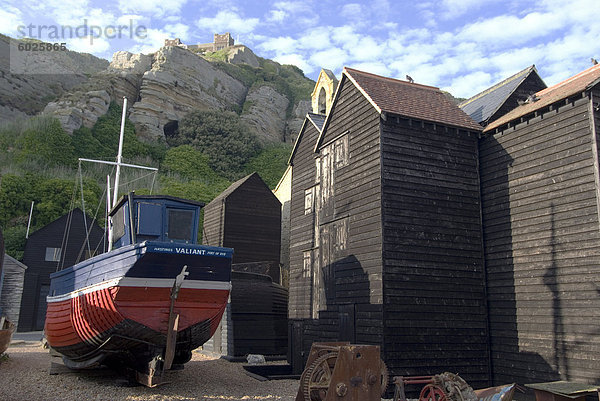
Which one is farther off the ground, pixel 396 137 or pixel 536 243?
pixel 396 137

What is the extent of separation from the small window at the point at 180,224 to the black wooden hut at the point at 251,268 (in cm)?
842

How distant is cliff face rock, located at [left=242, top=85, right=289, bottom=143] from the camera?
6538cm

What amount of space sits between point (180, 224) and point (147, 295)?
7.72ft

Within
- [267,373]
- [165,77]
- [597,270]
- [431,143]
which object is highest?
[165,77]

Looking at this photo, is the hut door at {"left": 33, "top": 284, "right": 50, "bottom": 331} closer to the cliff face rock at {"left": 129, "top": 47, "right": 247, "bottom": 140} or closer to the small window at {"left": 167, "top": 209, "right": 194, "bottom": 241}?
the cliff face rock at {"left": 129, "top": 47, "right": 247, "bottom": 140}

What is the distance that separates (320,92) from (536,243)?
16.9 meters

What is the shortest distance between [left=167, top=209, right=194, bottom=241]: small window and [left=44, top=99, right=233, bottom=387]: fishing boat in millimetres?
26

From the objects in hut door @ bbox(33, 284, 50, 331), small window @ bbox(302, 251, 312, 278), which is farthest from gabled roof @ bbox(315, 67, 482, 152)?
hut door @ bbox(33, 284, 50, 331)

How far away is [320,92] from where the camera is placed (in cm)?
2659

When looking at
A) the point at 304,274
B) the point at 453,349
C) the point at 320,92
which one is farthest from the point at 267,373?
the point at 320,92

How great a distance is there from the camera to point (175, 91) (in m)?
59.6

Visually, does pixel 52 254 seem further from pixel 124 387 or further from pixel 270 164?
→ pixel 270 164

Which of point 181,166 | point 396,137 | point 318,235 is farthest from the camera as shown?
point 181,166

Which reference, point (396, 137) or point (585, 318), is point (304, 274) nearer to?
point (396, 137)
